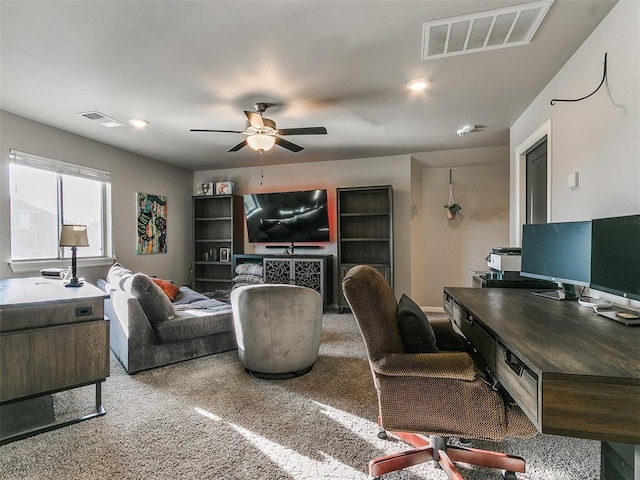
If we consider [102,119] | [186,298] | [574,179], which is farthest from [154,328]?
[574,179]

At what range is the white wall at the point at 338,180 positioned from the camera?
5.01 metres

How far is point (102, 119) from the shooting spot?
11.2ft

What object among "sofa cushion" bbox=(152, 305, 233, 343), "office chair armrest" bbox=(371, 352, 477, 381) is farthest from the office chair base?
"sofa cushion" bbox=(152, 305, 233, 343)

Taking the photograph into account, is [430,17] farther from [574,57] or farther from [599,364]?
[599,364]

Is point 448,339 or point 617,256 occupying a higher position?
point 617,256

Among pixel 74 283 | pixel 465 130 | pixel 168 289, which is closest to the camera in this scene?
pixel 74 283

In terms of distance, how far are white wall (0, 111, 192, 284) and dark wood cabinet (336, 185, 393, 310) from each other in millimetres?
2874

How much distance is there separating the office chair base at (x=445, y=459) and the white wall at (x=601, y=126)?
140cm

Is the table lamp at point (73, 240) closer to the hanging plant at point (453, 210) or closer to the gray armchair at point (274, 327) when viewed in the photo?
the gray armchair at point (274, 327)

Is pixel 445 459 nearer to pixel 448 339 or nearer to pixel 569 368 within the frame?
pixel 448 339

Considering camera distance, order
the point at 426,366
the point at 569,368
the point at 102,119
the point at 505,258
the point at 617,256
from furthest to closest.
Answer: the point at 102,119 < the point at 505,258 < the point at 617,256 < the point at 426,366 < the point at 569,368

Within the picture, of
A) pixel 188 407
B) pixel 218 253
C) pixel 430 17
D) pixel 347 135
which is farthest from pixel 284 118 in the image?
pixel 218 253

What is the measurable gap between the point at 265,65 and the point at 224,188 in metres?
3.47

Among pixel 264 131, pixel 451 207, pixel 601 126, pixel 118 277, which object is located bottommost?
pixel 118 277
